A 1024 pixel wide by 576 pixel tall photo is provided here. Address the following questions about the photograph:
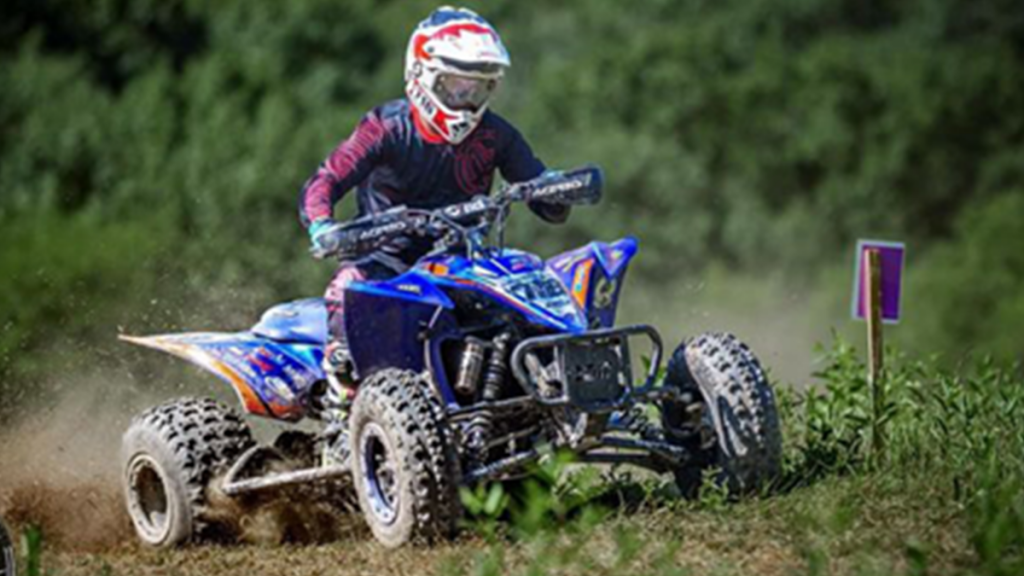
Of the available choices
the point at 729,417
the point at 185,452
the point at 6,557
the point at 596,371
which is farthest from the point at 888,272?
the point at 6,557

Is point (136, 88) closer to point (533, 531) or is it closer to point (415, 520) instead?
point (415, 520)

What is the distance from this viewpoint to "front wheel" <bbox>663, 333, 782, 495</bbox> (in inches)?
352

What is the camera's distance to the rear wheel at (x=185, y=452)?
951 cm

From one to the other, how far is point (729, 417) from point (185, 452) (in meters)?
2.37

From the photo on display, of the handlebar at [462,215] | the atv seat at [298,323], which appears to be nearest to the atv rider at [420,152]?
the handlebar at [462,215]

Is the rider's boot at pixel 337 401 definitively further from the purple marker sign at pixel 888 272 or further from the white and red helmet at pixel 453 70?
the purple marker sign at pixel 888 272

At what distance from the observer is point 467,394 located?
890 cm

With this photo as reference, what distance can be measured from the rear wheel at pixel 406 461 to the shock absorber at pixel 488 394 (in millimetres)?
→ 240

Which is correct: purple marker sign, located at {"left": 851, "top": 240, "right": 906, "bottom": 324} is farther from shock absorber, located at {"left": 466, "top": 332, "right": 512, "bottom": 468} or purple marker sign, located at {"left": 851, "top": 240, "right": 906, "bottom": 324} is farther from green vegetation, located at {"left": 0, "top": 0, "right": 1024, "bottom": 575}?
shock absorber, located at {"left": 466, "top": 332, "right": 512, "bottom": 468}

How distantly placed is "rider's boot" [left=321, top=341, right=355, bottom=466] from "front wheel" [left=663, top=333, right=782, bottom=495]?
53.6 inches

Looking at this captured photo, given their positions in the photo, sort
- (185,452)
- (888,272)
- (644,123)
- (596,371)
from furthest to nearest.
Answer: (644,123) → (888,272) → (185,452) → (596,371)

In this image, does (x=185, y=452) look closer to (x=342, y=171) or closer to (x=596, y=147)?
(x=342, y=171)

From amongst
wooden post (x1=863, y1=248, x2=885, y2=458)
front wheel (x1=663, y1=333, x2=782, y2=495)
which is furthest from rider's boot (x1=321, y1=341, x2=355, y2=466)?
wooden post (x1=863, y1=248, x2=885, y2=458)

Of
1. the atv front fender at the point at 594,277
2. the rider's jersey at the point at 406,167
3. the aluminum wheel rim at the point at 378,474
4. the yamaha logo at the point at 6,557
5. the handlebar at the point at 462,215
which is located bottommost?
the yamaha logo at the point at 6,557
